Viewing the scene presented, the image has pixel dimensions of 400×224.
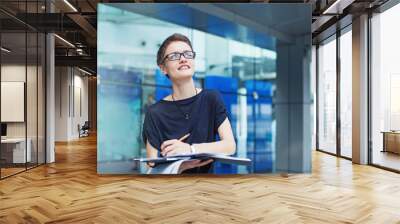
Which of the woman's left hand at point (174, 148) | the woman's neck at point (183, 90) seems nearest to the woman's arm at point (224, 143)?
the woman's left hand at point (174, 148)

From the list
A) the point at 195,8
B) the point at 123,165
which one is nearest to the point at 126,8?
the point at 195,8

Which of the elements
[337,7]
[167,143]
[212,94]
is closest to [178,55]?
[212,94]

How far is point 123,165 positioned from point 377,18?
617 centimetres

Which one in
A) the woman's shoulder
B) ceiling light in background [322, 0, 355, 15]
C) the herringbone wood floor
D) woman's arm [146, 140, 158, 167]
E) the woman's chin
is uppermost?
ceiling light in background [322, 0, 355, 15]

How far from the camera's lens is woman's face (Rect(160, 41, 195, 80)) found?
22.0ft

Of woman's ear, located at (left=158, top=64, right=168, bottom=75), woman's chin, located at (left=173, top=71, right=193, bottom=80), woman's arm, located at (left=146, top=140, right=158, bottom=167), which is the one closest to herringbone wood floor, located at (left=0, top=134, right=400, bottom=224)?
woman's arm, located at (left=146, top=140, right=158, bottom=167)

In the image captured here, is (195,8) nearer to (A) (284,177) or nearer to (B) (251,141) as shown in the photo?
(B) (251,141)

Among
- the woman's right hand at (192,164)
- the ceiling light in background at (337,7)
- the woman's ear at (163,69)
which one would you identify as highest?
the ceiling light in background at (337,7)

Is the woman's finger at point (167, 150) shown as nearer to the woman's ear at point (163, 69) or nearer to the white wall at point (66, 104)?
the woman's ear at point (163, 69)

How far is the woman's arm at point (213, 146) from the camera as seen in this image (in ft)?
21.6

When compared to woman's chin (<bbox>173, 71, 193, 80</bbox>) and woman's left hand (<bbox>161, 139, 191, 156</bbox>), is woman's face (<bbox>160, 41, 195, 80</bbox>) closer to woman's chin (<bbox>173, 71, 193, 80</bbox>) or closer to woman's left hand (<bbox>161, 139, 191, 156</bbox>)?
woman's chin (<bbox>173, 71, 193, 80</bbox>)

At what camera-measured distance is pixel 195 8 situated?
22.2 ft

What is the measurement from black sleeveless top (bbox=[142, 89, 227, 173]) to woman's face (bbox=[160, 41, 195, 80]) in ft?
1.41

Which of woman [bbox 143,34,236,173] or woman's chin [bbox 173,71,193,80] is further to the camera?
woman's chin [bbox 173,71,193,80]
